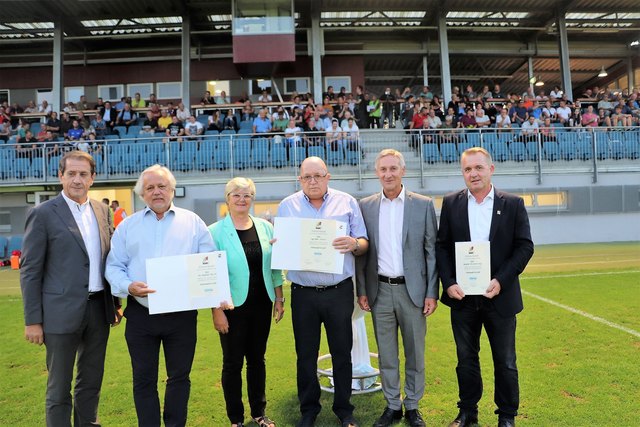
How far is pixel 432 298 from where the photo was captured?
3.56 metres

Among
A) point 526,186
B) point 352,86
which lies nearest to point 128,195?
point 352,86

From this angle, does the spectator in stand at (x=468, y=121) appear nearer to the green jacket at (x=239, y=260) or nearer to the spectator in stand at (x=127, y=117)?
the spectator in stand at (x=127, y=117)

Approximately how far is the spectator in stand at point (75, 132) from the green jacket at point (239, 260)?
14350mm

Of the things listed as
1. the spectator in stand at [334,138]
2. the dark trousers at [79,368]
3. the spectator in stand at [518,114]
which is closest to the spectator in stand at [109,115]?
the spectator in stand at [334,138]

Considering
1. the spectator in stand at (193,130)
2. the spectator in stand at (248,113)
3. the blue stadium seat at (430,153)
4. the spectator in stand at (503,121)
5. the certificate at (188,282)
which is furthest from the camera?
the spectator in stand at (248,113)

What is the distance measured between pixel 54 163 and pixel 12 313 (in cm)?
830

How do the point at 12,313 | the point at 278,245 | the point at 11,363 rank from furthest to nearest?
the point at 12,313, the point at 11,363, the point at 278,245

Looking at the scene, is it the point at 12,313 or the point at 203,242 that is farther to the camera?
the point at 12,313

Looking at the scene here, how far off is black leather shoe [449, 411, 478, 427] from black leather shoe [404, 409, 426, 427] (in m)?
0.22

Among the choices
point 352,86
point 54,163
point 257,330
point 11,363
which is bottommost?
point 11,363

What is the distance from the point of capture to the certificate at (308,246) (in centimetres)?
336

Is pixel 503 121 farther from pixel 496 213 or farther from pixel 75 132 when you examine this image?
pixel 75 132

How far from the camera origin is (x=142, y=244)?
3027 millimetres

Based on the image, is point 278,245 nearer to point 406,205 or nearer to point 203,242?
point 203,242
